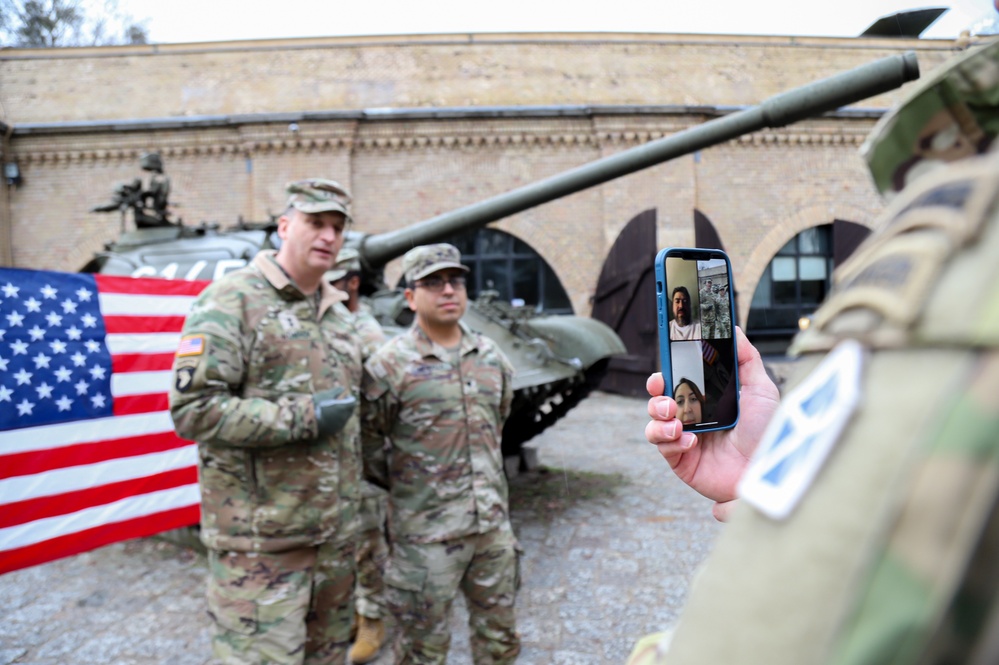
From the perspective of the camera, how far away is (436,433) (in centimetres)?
311

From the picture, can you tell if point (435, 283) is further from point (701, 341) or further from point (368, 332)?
point (701, 341)

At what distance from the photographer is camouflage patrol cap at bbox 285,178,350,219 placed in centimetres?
282

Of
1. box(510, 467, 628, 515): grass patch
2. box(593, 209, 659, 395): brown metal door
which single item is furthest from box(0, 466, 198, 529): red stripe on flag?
box(593, 209, 659, 395): brown metal door

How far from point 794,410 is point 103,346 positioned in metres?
4.16

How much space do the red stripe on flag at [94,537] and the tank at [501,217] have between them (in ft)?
5.89

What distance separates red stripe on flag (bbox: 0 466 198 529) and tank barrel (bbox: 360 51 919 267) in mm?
2043

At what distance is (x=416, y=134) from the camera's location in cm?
1282

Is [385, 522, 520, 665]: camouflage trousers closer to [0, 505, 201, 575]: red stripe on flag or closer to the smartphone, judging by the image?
[0, 505, 201, 575]: red stripe on flag

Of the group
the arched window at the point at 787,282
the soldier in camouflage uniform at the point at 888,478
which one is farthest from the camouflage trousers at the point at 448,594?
the arched window at the point at 787,282

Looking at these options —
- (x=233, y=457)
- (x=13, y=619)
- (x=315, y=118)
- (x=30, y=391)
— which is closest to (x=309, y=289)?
(x=233, y=457)

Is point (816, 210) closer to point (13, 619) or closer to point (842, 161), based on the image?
point (842, 161)

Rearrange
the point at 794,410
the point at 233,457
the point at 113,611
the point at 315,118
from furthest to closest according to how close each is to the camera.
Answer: the point at 315,118
the point at 113,611
the point at 233,457
the point at 794,410

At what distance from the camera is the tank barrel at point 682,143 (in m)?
3.40

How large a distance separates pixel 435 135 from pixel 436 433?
1052 centimetres
